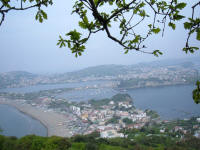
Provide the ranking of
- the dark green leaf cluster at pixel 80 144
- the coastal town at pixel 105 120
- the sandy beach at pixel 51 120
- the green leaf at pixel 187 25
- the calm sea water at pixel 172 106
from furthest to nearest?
the calm sea water at pixel 172 106 < the sandy beach at pixel 51 120 < the coastal town at pixel 105 120 < the dark green leaf cluster at pixel 80 144 < the green leaf at pixel 187 25

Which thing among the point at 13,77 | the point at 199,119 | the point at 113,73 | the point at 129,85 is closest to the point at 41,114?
the point at 199,119

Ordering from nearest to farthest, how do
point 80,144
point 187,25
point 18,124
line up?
point 187,25 < point 80,144 < point 18,124

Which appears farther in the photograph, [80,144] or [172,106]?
[172,106]

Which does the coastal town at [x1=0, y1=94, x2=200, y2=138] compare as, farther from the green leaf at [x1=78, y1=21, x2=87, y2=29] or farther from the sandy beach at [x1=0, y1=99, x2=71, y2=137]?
the green leaf at [x1=78, y1=21, x2=87, y2=29]

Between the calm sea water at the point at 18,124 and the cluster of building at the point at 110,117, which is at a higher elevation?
the cluster of building at the point at 110,117

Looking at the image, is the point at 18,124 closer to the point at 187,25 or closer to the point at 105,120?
the point at 105,120

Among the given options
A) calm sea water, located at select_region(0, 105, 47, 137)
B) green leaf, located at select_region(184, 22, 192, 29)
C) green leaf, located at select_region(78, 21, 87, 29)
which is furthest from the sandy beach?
green leaf, located at select_region(184, 22, 192, 29)

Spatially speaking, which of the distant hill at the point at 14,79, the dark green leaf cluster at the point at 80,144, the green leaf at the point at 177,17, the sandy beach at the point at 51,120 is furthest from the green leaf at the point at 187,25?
the distant hill at the point at 14,79

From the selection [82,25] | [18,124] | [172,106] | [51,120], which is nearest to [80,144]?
[82,25]

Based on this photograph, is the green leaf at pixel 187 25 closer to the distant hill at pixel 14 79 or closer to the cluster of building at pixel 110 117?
the cluster of building at pixel 110 117
